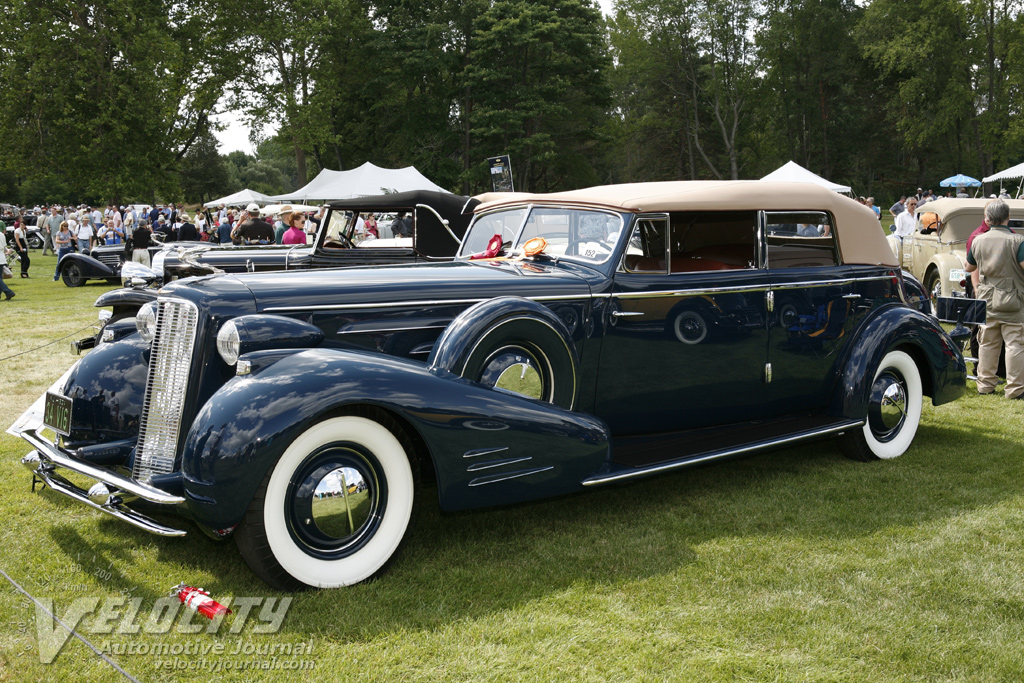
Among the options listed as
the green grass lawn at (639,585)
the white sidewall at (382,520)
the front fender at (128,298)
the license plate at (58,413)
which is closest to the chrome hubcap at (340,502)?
the white sidewall at (382,520)

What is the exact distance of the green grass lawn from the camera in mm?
2891

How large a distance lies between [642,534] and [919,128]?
47.9 metres

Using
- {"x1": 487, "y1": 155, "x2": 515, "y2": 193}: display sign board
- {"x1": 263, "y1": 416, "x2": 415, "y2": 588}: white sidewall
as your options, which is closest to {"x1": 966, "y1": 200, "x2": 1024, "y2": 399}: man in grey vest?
{"x1": 263, "y1": 416, "x2": 415, "y2": 588}: white sidewall

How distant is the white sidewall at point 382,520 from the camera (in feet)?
10.6

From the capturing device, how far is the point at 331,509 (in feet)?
11.0

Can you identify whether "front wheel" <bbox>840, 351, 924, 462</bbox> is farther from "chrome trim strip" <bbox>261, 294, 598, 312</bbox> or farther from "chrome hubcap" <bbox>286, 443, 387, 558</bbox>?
"chrome hubcap" <bbox>286, 443, 387, 558</bbox>

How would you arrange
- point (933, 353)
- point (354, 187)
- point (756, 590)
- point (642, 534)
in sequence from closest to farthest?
point (756, 590) < point (642, 534) < point (933, 353) < point (354, 187)

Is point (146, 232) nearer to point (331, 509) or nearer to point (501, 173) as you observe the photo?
point (501, 173)

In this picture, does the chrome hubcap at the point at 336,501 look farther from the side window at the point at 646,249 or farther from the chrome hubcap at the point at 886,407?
the chrome hubcap at the point at 886,407

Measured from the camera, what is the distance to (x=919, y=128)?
1741 inches

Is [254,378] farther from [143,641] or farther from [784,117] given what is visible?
[784,117]

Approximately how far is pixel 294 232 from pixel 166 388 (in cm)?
963

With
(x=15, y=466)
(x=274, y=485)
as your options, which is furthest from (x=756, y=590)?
(x=15, y=466)

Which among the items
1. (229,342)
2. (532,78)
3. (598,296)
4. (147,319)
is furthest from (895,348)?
(532,78)
